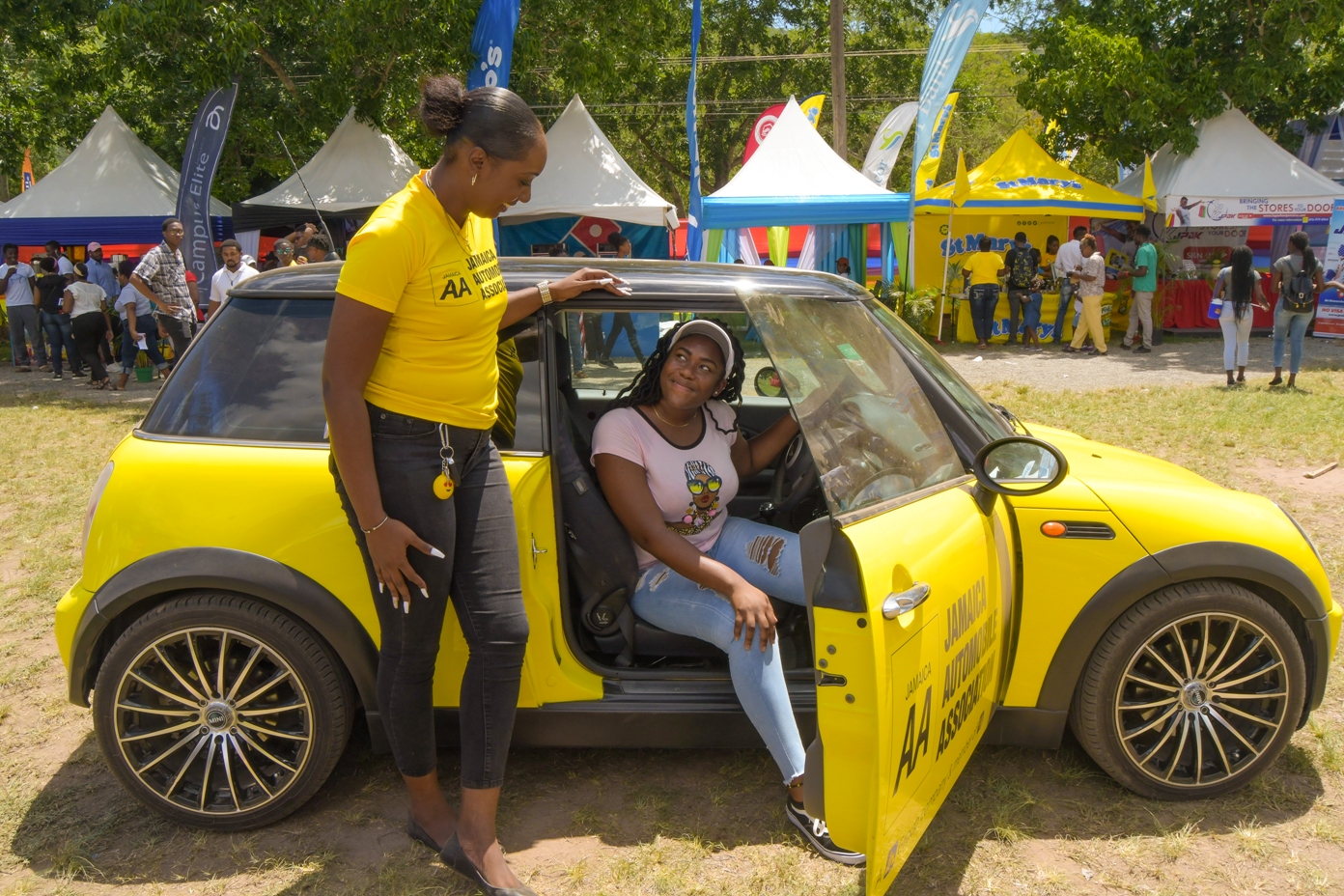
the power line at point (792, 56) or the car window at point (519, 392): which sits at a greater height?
the power line at point (792, 56)

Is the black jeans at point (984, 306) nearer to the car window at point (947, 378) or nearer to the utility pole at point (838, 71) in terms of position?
the utility pole at point (838, 71)

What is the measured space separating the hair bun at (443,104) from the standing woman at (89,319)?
12.1 metres

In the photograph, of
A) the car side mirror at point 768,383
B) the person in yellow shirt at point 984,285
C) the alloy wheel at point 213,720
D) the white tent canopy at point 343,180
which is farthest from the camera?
the person in yellow shirt at point 984,285

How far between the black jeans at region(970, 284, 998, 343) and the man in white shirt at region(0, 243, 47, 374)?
45.6 ft

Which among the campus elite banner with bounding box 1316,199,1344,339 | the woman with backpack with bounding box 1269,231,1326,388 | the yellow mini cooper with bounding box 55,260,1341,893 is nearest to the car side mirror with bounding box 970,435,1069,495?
the yellow mini cooper with bounding box 55,260,1341,893

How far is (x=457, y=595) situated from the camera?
8.32 feet

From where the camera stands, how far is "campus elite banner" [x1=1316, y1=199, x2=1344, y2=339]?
14703mm

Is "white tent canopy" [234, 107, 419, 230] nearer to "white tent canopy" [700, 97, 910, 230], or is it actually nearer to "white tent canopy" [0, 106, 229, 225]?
"white tent canopy" [0, 106, 229, 225]

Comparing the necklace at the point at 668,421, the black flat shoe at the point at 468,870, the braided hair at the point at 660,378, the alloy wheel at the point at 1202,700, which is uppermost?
the braided hair at the point at 660,378

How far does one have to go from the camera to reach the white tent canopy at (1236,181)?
608 inches

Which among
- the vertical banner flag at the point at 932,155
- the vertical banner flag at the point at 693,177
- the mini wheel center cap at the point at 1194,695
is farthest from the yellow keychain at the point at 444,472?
the vertical banner flag at the point at 932,155

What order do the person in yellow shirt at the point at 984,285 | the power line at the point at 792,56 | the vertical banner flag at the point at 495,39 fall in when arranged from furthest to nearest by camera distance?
1. the power line at the point at 792,56
2. the person in yellow shirt at the point at 984,285
3. the vertical banner flag at the point at 495,39

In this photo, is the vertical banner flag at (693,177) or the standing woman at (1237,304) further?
the vertical banner flag at (693,177)

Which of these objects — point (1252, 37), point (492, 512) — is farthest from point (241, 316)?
point (1252, 37)
